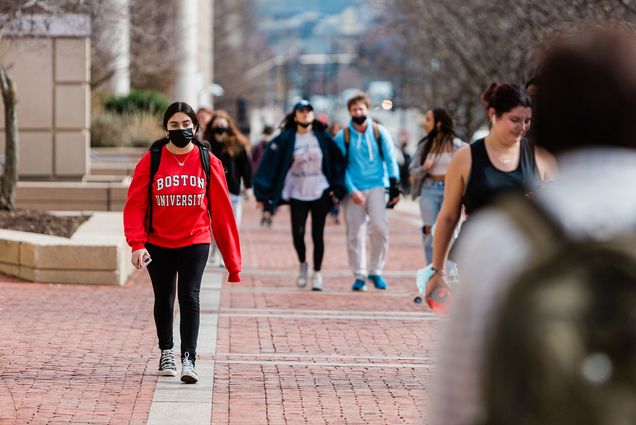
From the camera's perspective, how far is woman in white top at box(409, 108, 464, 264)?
1259cm

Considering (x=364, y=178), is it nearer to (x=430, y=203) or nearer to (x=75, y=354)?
(x=430, y=203)

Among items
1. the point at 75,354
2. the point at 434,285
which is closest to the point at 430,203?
the point at 75,354

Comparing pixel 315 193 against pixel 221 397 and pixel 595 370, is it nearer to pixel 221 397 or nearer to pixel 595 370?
pixel 221 397

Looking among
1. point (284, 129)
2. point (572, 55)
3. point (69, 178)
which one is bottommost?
point (69, 178)

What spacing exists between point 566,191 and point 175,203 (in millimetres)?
5589

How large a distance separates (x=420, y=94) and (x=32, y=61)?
876 inches

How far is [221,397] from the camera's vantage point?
7414 mm

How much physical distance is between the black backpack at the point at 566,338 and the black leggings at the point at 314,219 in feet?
34.9

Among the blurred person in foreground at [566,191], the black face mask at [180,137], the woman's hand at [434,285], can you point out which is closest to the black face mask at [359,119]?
the black face mask at [180,137]

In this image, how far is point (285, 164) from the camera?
13.0 meters

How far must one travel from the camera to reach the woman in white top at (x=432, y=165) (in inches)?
496

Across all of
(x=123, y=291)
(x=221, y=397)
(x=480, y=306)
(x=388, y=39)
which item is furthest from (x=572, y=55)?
(x=388, y=39)

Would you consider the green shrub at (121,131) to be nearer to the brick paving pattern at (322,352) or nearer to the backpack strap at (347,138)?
the brick paving pattern at (322,352)

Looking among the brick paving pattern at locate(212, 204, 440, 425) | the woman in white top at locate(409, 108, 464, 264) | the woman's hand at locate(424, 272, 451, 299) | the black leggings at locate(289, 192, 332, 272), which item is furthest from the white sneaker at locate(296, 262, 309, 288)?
the woman's hand at locate(424, 272, 451, 299)
